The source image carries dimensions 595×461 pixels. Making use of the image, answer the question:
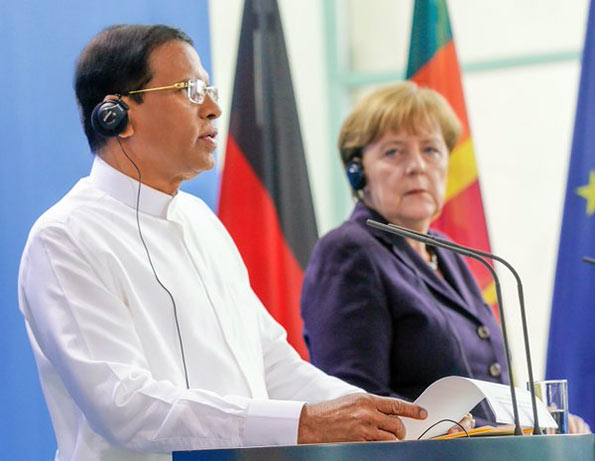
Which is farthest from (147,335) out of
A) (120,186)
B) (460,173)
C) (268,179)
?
(460,173)

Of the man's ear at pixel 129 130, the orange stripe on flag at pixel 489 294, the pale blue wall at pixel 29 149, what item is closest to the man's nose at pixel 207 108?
the man's ear at pixel 129 130

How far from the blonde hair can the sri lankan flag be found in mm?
875

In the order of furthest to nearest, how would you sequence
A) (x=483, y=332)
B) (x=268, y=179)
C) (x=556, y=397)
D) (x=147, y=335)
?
(x=268, y=179) → (x=483, y=332) → (x=147, y=335) → (x=556, y=397)

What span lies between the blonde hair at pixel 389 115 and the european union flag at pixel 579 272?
0.78 m

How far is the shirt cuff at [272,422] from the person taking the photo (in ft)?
7.04

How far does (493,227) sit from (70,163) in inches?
114

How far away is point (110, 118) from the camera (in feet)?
8.71

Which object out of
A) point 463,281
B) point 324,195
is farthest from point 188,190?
point 324,195

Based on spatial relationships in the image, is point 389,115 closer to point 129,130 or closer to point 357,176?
point 357,176

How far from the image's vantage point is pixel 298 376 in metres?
2.83

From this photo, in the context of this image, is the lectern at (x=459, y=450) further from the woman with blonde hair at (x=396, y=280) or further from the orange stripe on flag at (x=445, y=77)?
the orange stripe on flag at (x=445, y=77)

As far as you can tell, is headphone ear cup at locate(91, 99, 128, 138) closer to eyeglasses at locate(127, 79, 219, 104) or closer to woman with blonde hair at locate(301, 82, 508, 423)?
eyeglasses at locate(127, 79, 219, 104)

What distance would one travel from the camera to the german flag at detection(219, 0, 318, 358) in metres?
4.17

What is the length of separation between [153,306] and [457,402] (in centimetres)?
75
